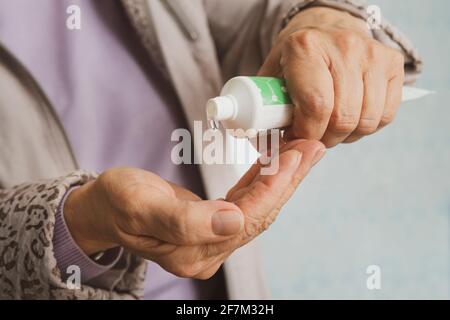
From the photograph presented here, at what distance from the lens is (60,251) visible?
1.23ft

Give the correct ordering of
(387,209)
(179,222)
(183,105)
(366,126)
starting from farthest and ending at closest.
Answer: (387,209)
(183,105)
(366,126)
(179,222)

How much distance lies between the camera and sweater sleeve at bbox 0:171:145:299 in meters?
0.36

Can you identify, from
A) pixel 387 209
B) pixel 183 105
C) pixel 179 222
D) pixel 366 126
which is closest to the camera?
pixel 179 222

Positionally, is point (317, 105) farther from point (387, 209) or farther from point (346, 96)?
point (387, 209)

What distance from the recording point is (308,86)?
1.14ft

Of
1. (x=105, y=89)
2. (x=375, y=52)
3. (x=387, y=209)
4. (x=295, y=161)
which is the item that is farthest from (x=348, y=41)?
(x=387, y=209)

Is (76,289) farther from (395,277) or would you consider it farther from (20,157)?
(395,277)

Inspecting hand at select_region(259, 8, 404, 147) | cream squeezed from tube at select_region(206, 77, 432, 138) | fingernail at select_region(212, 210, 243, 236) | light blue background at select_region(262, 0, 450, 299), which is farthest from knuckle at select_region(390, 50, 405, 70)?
light blue background at select_region(262, 0, 450, 299)

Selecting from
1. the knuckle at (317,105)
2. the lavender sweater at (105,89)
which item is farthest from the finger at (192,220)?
the lavender sweater at (105,89)

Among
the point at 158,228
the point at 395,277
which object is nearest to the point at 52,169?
the point at 158,228

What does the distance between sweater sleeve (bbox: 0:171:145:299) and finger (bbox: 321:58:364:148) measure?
0.70ft

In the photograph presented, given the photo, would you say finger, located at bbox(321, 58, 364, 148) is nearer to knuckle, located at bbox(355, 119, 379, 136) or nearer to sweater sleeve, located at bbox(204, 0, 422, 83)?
knuckle, located at bbox(355, 119, 379, 136)

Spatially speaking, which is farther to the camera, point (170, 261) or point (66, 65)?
point (66, 65)
